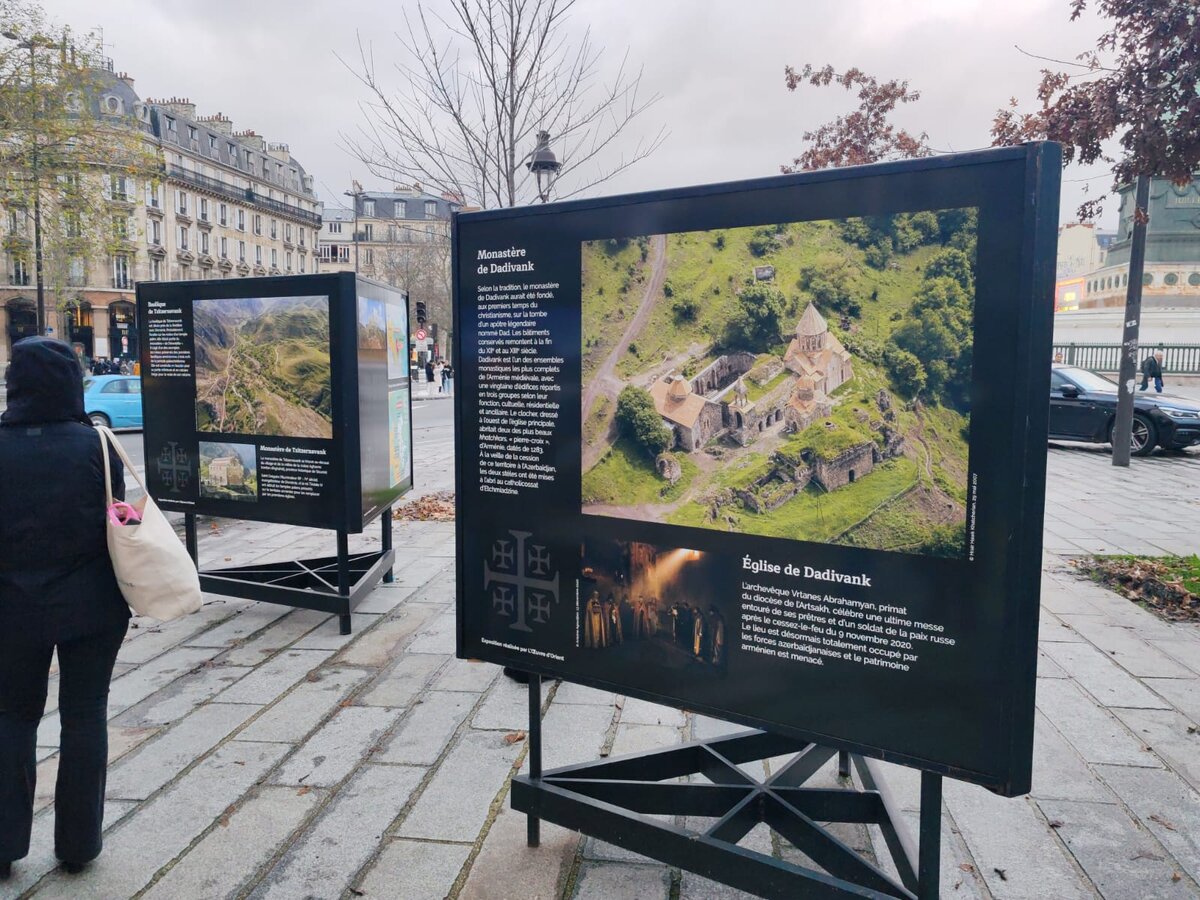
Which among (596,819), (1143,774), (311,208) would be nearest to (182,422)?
(596,819)

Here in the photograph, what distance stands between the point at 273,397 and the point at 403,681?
2217 millimetres

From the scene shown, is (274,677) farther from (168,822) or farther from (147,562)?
(147,562)

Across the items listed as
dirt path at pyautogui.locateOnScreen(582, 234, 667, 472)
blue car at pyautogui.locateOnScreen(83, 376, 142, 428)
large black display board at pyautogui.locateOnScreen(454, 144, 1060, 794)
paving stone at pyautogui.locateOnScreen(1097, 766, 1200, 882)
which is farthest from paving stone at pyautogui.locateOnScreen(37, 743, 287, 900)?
blue car at pyautogui.locateOnScreen(83, 376, 142, 428)

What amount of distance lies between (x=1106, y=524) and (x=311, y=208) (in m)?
101

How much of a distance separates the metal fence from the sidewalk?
34837mm

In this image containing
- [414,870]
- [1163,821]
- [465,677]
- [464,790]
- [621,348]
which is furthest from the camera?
[465,677]

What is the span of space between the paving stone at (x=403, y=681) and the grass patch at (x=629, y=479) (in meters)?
2.34

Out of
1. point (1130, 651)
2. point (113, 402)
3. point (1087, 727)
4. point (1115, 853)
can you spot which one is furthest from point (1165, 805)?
point (113, 402)

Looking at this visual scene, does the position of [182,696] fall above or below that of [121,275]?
below

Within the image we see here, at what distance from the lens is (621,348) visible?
2705 mm

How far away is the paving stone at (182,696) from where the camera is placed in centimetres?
431

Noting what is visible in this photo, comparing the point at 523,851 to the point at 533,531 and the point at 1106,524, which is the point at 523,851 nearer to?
the point at 533,531

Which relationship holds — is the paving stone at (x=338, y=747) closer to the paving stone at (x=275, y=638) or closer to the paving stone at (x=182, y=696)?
the paving stone at (x=182, y=696)

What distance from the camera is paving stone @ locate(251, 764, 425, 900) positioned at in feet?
9.54
